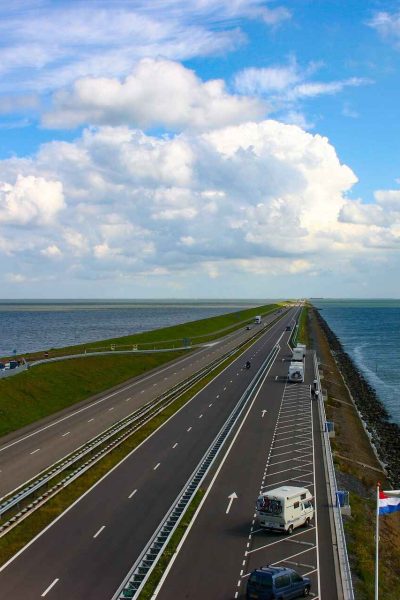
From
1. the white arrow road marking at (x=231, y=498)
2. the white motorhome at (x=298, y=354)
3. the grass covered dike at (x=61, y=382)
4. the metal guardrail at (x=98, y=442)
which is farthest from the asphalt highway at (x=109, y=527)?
the white motorhome at (x=298, y=354)

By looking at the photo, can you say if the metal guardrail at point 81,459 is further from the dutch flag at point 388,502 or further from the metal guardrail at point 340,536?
the dutch flag at point 388,502

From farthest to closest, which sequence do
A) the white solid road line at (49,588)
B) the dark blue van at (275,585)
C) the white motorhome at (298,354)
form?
the white motorhome at (298,354), the white solid road line at (49,588), the dark blue van at (275,585)

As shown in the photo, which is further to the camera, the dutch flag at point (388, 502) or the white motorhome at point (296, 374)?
the white motorhome at point (296, 374)

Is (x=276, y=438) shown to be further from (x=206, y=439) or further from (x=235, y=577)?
(x=235, y=577)

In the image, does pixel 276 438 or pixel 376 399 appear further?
pixel 376 399

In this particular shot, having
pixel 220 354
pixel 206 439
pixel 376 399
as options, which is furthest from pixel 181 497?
pixel 220 354

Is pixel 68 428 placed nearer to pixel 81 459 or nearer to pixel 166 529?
pixel 81 459

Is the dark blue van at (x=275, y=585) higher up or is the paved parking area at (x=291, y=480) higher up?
the dark blue van at (x=275, y=585)
